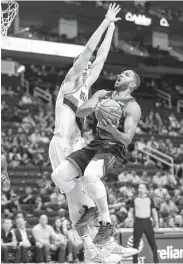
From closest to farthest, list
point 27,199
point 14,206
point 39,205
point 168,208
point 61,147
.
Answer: point 61,147 < point 14,206 < point 39,205 < point 27,199 < point 168,208

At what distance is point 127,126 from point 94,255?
162 centimetres

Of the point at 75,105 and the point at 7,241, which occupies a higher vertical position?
the point at 75,105

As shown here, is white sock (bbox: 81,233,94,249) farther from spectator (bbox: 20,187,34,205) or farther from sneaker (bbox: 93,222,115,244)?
spectator (bbox: 20,187,34,205)

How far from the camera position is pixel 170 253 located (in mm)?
15055

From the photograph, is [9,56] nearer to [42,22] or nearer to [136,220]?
[42,22]

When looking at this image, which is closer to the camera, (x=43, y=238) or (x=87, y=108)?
(x=87, y=108)

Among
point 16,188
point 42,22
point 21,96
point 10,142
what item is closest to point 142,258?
point 16,188

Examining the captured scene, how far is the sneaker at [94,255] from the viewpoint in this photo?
6891mm

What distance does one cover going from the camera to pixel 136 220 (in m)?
13.9

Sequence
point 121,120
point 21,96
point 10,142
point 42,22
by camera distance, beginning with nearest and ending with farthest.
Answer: point 121,120 < point 10,142 < point 21,96 < point 42,22

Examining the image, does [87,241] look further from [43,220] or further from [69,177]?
[43,220]

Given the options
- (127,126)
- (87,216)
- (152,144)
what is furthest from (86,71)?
(152,144)

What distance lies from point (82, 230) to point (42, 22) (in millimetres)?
26596

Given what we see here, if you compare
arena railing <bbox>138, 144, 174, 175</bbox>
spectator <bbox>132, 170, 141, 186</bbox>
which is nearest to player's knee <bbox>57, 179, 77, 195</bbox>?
spectator <bbox>132, 170, 141, 186</bbox>
